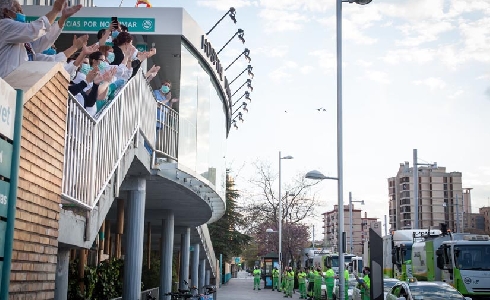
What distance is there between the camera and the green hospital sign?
17.0 meters

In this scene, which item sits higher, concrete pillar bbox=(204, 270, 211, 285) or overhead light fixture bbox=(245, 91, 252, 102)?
overhead light fixture bbox=(245, 91, 252, 102)

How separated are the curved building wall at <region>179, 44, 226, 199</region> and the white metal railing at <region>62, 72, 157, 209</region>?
4146 mm

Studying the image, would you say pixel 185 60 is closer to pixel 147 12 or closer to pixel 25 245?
pixel 147 12

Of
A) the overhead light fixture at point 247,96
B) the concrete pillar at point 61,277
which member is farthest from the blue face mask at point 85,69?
the overhead light fixture at point 247,96

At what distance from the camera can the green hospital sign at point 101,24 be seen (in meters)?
17.0

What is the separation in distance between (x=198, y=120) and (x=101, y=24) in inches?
133

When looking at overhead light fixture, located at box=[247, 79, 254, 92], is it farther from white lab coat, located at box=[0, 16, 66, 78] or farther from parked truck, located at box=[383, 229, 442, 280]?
white lab coat, located at box=[0, 16, 66, 78]

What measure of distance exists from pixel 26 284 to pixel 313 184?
187 ft

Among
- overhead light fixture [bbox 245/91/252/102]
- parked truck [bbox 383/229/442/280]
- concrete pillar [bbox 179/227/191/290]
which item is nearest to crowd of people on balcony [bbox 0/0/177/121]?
concrete pillar [bbox 179/227/191/290]

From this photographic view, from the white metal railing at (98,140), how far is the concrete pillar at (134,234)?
81.3 inches

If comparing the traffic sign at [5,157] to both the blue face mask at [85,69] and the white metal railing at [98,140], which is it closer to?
the white metal railing at [98,140]

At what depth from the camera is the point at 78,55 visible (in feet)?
33.6

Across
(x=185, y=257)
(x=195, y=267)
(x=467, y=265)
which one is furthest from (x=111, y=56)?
(x=195, y=267)

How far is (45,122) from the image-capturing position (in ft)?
21.0
